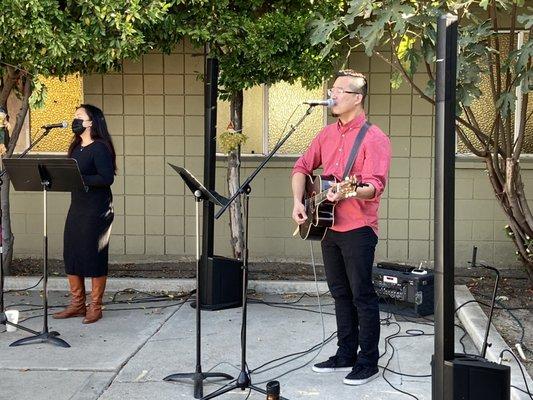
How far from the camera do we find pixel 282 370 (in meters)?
4.77

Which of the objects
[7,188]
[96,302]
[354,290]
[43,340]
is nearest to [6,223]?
[7,188]

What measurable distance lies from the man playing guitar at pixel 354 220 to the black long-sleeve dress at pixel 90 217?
6.36ft

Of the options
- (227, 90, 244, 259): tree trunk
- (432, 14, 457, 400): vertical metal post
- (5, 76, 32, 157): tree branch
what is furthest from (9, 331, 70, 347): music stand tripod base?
(432, 14, 457, 400): vertical metal post

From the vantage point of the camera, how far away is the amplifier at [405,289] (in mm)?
5973

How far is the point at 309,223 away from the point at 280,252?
162 inches

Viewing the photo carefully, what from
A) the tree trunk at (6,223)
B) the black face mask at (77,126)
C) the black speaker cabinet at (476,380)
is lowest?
the black speaker cabinet at (476,380)

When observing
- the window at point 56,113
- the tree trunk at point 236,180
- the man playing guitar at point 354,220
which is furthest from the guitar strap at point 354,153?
the window at point 56,113

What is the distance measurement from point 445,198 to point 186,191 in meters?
5.81

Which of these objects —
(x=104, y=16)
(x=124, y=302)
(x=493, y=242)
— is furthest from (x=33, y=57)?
(x=493, y=242)

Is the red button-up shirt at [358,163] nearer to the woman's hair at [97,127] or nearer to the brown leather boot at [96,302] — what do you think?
the woman's hair at [97,127]

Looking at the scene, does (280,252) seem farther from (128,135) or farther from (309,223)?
(309,223)

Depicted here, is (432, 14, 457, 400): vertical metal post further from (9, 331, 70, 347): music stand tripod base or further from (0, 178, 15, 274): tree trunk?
(0, 178, 15, 274): tree trunk

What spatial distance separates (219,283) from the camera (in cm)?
632

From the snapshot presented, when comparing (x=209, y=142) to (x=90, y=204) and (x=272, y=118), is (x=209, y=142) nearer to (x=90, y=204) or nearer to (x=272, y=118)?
(x=90, y=204)
